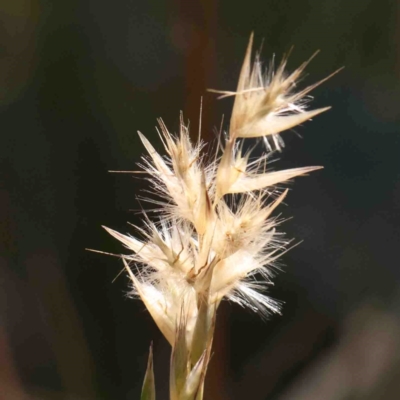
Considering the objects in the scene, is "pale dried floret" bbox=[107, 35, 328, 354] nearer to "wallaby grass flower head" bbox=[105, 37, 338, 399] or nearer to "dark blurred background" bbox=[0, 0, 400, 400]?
"wallaby grass flower head" bbox=[105, 37, 338, 399]

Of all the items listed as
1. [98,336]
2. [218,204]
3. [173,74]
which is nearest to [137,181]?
[173,74]

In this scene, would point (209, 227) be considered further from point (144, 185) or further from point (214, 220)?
point (144, 185)

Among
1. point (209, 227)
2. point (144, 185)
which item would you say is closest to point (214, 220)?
point (209, 227)

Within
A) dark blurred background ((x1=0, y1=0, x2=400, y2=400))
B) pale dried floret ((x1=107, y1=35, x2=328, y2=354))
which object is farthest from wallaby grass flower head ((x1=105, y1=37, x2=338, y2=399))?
dark blurred background ((x1=0, y1=0, x2=400, y2=400))

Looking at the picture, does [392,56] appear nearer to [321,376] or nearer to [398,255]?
[398,255]

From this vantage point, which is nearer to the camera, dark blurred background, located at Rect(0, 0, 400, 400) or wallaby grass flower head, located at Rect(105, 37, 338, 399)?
wallaby grass flower head, located at Rect(105, 37, 338, 399)

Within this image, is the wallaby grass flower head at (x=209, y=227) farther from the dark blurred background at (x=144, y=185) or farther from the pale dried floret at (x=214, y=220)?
the dark blurred background at (x=144, y=185)
